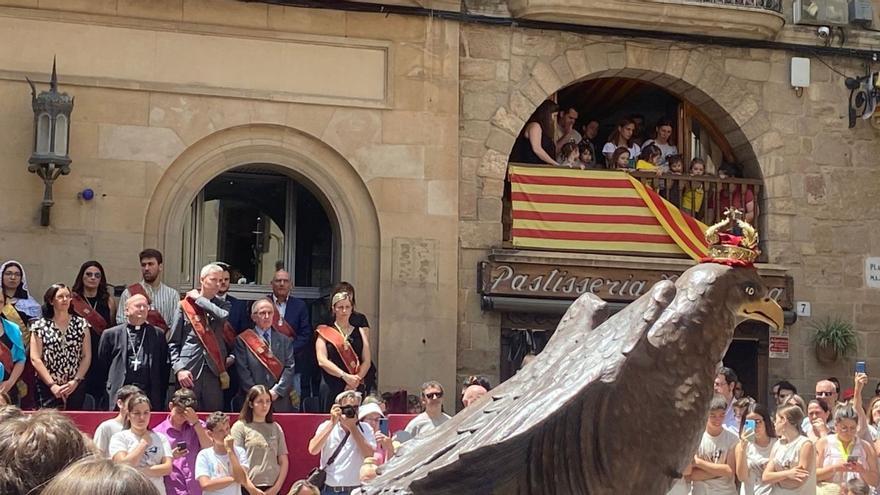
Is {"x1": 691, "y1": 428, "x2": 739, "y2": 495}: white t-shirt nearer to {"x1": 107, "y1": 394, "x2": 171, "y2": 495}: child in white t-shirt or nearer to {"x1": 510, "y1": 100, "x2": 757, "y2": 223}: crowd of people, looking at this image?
{"x1": 107, "y1": 394, "x2": 171, "y2": 495}: child in white t-shirt

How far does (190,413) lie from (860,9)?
942cm

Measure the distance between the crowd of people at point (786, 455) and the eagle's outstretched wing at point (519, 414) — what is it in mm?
4771

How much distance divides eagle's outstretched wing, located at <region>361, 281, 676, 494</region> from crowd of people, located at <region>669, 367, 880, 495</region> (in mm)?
4771

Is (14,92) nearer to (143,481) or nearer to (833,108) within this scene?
(833,108)

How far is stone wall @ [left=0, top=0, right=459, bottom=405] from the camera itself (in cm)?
1269

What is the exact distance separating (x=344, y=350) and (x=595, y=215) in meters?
3.90

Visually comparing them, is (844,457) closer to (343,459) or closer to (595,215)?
(343,459)

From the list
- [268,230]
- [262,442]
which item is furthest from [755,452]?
[268,230]

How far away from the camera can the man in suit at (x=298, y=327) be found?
11672 mm

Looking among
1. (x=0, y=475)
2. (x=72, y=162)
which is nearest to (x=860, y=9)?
(x=72, y=162)

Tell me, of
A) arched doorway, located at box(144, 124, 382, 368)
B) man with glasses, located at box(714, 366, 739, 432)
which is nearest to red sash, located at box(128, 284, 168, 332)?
arched doorway, located at box(144, 124, 382, 368)

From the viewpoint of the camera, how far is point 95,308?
36.3ft

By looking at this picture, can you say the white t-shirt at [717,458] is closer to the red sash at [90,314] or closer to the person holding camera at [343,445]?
the person holding camera at [343,445]

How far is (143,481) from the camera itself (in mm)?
2387
